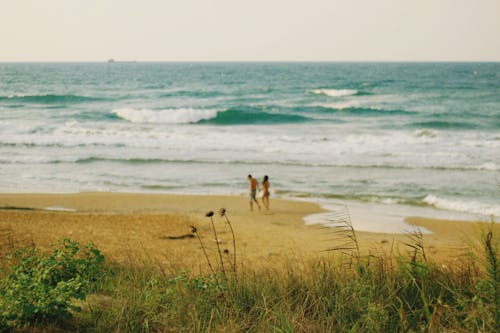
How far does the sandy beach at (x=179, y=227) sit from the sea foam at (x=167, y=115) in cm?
2292

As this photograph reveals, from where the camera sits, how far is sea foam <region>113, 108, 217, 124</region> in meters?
38.2

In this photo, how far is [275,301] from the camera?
4.20 metres

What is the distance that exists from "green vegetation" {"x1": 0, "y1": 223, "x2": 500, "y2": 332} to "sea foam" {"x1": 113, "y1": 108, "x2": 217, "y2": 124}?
33.9 m

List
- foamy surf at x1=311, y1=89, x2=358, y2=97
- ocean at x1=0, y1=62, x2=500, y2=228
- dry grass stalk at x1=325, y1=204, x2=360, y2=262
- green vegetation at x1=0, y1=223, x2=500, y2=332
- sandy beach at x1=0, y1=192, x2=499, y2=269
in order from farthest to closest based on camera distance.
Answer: foamy surf at x1=311, y1=89, x2=358, y2=97, ocean at x1=0, y1=62, x2=500, y2=228, sandy beach at x1=0, y1=192, x2=499, y2=269, dry grass stalk at x1=325, y1=204, x2=360, y2=262, green vegetation at x1=0, y1=223, x2=500, y2=332

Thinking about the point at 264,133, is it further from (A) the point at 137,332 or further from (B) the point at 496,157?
(A) the point at 137,332

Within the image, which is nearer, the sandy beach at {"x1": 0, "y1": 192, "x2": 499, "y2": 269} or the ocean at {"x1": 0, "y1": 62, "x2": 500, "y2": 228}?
the sandy beach at {"x1": 0, "y1": 192, "x2": 499, "y2": 269}

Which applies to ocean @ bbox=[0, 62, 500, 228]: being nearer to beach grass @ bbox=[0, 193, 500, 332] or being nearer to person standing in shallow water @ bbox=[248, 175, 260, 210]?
person standing in shallow water @ bbox=[248, 175, 260, 210]

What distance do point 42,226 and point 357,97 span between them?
4703cm

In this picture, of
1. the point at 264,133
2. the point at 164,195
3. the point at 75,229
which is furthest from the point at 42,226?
the point at 264,133

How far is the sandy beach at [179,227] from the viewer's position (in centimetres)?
970

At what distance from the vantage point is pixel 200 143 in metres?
26.1

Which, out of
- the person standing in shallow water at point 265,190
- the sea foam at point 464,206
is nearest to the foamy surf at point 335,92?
the sea foam at point 464,206

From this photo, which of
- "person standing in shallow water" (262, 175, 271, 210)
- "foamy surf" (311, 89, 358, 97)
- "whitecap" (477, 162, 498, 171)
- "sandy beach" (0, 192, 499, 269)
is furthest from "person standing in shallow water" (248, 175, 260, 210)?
"foamy surf" (311, 89, 358, 97)

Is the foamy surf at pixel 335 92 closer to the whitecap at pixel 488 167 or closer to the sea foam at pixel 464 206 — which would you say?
the whitecap at pixel 488 167
